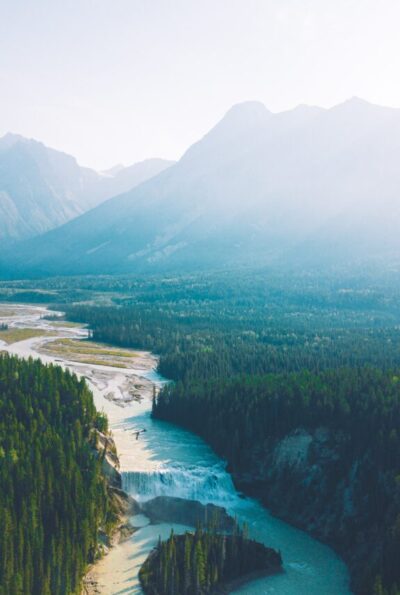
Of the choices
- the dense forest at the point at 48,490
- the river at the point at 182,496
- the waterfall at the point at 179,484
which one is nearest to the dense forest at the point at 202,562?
the river at the point at 182,496

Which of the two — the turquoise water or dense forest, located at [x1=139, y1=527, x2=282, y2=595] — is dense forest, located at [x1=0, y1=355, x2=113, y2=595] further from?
the turquoise water

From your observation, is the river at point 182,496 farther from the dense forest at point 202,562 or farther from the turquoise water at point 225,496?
the dense forest at point 202,562

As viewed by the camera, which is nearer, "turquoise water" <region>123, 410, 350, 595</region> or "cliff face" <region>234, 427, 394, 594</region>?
"turquoise water" <region>123, 410, 350, 595</region>

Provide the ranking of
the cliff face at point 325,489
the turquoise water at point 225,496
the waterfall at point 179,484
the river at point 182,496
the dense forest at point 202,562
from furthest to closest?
the waterfall at point 179,484 < the cliff face at point 325,489 < the turquoise water at point 225,496 < the river at point 182,496 < the dense forest at point 202,562

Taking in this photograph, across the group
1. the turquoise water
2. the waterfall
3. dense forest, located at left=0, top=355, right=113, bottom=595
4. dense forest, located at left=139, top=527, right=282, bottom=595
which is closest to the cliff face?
Answer: the turquoise water

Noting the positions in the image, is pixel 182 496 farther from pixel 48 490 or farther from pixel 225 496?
pixel 48 490

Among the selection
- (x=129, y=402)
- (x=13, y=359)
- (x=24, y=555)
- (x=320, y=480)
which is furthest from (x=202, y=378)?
(x=24, y=555)
